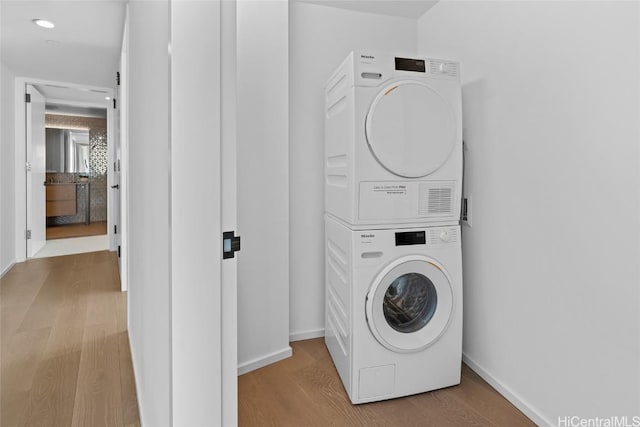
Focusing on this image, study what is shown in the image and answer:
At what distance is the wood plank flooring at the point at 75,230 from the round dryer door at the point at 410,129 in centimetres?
618

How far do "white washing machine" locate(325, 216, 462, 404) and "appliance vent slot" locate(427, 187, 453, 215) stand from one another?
0.29 ft

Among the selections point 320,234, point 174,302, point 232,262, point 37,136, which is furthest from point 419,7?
point 37,136

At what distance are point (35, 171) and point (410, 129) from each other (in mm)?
5005

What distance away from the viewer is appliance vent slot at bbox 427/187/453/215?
1783mm

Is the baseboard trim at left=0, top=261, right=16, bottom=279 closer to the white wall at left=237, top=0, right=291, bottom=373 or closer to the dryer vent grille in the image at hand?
the white wall at left=237, top=0, right=291, bottom=373

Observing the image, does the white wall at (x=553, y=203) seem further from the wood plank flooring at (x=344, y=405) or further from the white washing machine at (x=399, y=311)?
the white washing machine at (x=399, y=311)

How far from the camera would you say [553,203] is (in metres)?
1.50

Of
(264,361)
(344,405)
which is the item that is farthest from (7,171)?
(344,405)

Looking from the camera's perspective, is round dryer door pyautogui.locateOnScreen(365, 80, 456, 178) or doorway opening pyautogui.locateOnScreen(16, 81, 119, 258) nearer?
round dryer door pyautogui.locateOnScreen(365, 80, 456, 178)

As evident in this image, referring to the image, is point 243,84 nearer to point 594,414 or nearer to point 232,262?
point 232,262

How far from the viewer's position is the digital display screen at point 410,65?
1.72 meters

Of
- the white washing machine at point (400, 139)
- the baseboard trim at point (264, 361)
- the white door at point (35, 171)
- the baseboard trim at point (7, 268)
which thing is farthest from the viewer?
the white door at point (35, 171)

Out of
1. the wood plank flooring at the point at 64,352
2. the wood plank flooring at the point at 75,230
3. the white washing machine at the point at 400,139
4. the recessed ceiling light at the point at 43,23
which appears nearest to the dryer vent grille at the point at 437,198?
the white washing machine at the point at 400,139

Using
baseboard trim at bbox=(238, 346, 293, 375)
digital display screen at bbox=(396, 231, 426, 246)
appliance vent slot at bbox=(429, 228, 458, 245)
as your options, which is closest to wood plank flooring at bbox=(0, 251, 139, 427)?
baseboard trim at bbox=(238, 346, 293, 375)
